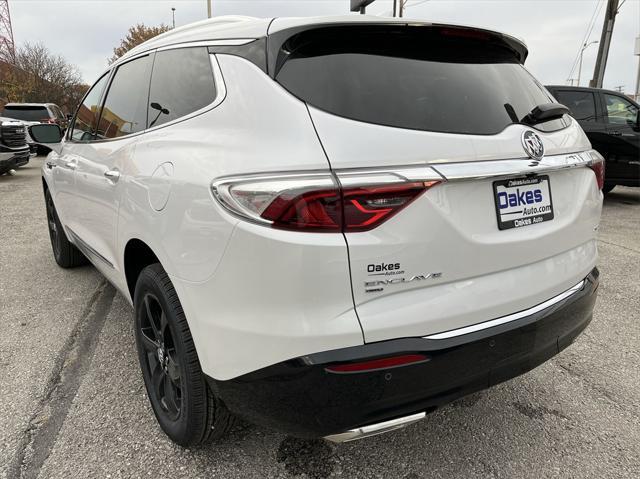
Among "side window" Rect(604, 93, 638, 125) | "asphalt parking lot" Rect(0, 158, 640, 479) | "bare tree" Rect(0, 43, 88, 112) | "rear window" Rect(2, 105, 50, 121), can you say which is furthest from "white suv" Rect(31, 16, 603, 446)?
"bare tree" Rect(0, 43, 88, 112)

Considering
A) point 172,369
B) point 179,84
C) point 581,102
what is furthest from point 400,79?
point 581,102

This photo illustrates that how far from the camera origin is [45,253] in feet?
17.2

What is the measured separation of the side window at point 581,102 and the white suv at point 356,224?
6721 mm

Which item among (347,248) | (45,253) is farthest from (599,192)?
(45,253)

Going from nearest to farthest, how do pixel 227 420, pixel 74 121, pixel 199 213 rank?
pixel 199 213, pixel 227 420, pixel 74 121

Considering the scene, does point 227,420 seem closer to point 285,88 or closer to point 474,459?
point 474,459

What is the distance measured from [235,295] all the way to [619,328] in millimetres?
2989

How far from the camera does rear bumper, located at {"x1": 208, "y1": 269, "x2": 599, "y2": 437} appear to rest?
4.85 feet

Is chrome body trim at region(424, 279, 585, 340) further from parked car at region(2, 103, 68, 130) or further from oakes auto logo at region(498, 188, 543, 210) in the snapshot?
parked car at region(2, 103, 68, 130)

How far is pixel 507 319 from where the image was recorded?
171 cm

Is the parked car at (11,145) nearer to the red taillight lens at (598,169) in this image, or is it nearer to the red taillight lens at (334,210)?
the red taillight lens at (334,210)

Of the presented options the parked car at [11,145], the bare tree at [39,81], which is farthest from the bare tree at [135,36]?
the parked car at [11,145]

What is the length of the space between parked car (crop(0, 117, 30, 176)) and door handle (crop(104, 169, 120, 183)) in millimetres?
10063

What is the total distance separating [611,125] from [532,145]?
729 centimetres
